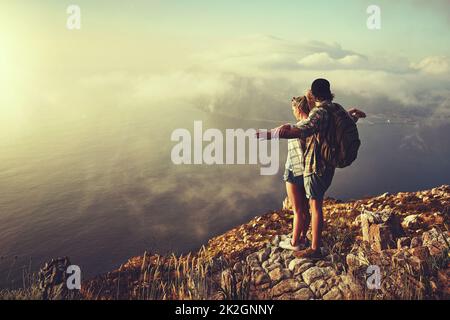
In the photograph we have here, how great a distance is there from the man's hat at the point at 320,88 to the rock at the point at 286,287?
2.39 metres

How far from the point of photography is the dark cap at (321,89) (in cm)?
513

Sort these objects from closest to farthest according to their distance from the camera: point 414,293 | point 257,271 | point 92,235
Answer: point 414,293, point 257,271, point 92,235

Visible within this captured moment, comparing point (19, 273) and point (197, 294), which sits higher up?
point (197, 294)

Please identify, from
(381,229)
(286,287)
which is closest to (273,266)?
(286,287)

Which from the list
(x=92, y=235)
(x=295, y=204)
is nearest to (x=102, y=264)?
(x=92, y=235)

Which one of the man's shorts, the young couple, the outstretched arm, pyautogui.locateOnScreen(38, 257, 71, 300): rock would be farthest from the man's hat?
pyautogui.locateOnScreen(38, 257, 71, 300): rock

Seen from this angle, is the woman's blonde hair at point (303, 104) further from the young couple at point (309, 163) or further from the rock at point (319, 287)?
the rock at point (319, 287)

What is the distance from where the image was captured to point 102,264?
8.48 meters

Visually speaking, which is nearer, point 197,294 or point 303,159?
point 197,294

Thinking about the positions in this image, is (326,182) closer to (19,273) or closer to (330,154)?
(330,154)

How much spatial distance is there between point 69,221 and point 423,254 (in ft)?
25.1

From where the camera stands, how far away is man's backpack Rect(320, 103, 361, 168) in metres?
5.03

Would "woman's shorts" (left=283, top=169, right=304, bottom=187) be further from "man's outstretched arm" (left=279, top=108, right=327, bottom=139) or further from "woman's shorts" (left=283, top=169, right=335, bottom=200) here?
"man's outstretched arm" (left=279, top=108, right=327, bottom=139)

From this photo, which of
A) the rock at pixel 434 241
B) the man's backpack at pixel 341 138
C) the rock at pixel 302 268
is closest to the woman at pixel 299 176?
the rock at pixel 302 268
